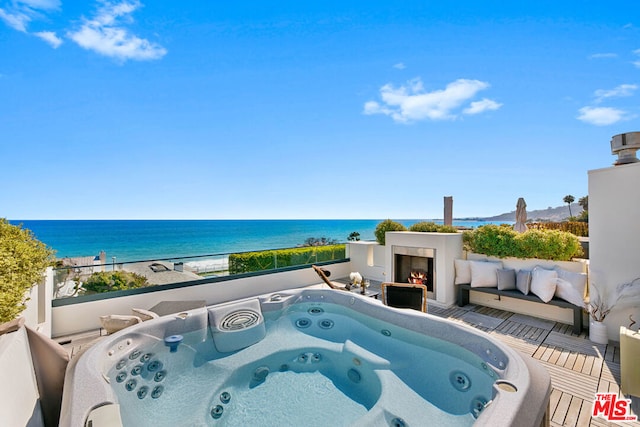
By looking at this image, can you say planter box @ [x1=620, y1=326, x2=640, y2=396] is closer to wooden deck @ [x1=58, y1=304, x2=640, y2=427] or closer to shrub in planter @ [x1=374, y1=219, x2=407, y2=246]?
wooden deck @ [x1=58, y1=304, x2=640, y2=427]

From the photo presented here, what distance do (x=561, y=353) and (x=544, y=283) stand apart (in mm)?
1157

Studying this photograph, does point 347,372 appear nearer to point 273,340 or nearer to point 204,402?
point 273,340

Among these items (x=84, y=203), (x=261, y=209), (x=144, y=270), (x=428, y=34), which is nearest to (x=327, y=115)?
(x=428, y=34)

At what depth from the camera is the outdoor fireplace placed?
221 inches

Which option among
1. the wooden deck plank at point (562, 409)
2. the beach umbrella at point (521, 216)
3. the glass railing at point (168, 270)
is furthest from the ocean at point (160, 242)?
the wooden deck plank at point (562, 409)

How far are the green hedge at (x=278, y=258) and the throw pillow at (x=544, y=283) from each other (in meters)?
4.40

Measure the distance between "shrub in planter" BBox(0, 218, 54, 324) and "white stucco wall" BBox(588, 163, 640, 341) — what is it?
652cm

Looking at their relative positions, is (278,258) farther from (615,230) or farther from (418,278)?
(615,230)

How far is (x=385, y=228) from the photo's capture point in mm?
7199

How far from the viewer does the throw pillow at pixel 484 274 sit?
5.00 metres

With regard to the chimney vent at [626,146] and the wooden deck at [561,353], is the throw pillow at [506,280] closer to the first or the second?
the wooden deck at [561,353]

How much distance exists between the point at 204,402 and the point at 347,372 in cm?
150

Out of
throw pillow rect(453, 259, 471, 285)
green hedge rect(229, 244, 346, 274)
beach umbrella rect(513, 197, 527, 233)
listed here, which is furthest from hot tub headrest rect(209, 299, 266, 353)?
beach umbrella rect(513, 197, 527, 233)

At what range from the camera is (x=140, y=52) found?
5.71 m
